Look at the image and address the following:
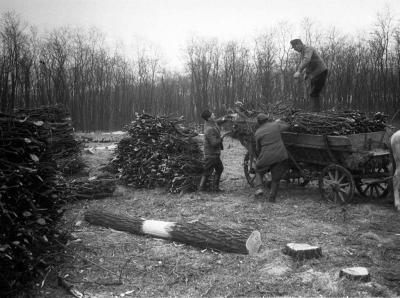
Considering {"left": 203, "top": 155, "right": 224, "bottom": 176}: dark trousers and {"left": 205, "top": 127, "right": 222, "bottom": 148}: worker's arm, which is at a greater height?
{"left": 205, "top": 127, "right": 222, "bottom": 148}: worker's arm

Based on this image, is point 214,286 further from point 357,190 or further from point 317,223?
point 357,190

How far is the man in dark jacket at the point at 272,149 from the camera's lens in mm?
8203

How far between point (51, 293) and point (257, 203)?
4.96 m

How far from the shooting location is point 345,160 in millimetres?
7594

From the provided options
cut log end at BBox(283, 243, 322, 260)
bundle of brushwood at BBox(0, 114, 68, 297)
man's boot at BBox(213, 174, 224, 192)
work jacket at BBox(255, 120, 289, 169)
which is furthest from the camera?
man's boot at BBox(213, 174, 224, 192)

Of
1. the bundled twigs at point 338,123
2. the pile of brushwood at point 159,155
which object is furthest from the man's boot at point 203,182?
the bundled twigs at point 338,123

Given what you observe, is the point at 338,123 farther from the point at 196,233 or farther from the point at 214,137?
the point at 196,233

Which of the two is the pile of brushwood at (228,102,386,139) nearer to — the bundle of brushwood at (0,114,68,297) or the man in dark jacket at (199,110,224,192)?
the man in dark jacket at (199,110,224,192)

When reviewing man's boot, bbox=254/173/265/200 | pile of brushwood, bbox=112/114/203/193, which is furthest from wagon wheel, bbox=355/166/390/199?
pile of brushwood, bbox=112/114/203/193

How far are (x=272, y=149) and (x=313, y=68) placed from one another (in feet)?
9.20

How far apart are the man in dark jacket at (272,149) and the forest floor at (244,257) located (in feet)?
2.32

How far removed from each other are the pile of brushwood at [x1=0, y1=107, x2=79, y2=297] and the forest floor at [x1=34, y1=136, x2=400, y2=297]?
35 centimetres

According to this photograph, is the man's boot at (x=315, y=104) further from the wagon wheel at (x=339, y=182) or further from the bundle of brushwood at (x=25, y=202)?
the bundle of brushwood at (x=25, y=202)

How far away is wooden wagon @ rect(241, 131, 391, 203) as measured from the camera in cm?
746
